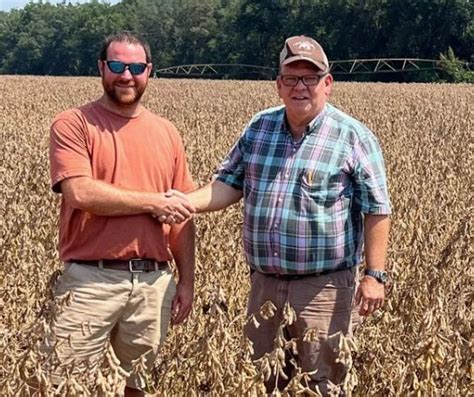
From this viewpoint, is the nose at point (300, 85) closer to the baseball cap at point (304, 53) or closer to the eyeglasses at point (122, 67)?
the baseball cap at point (304, 53)

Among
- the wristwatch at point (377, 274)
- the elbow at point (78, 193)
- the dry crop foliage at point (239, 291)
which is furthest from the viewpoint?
the wristwatch at point (377, 274)

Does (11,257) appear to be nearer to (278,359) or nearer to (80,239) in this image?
(80,239)

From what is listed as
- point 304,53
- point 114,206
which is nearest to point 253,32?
point 304,53

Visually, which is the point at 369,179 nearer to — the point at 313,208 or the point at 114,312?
the point at 313,208

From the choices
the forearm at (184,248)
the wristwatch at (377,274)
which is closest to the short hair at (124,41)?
the forearm at (184,248)

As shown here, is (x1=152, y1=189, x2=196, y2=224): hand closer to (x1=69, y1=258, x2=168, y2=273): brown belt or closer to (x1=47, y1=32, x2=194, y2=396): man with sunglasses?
(x1=47, y1=32, x2=194, y2=396): man with sunglasses

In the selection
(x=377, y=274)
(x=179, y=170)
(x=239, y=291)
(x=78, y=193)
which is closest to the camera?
(x=78, y=193)

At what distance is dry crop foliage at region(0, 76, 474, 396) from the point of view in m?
2.37

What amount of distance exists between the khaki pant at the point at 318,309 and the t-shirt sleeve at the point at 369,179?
331 millimetres

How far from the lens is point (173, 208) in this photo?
3232 millimetres

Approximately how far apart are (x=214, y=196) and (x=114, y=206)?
601 mm

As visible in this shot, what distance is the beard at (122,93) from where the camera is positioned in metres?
3.20

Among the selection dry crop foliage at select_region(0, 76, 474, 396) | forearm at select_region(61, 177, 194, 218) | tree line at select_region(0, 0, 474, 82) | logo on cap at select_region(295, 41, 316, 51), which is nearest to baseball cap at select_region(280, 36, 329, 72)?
logo on cap at select_region(295, 41, 316, 51)

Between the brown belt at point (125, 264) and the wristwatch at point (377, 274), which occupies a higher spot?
the wristwatch at point (377, 274)
